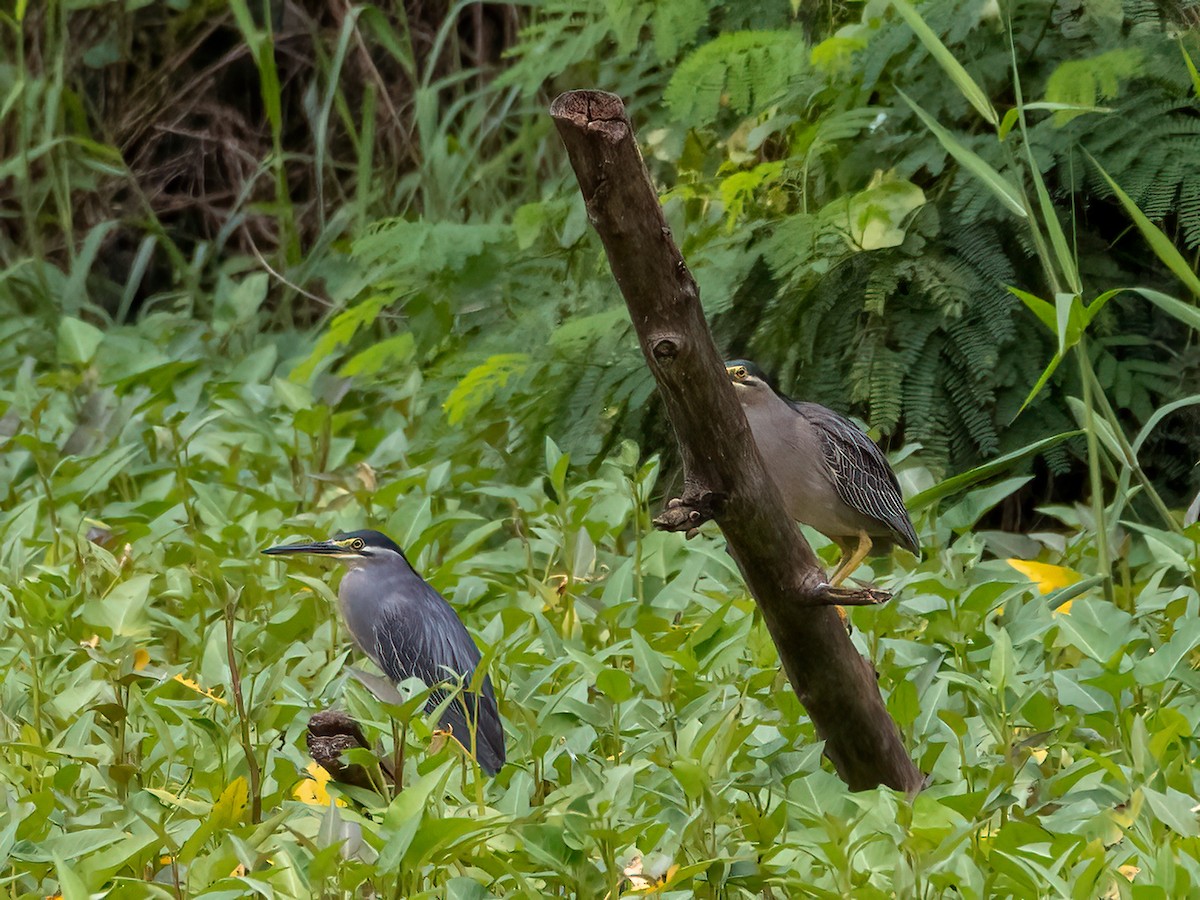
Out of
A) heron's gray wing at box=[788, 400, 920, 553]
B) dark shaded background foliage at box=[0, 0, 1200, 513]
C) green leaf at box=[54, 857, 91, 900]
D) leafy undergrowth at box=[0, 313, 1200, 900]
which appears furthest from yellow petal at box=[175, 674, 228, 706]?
dark shaded background foliage at box=[0, 0, 1200, 513]

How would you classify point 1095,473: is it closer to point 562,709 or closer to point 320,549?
point 562,709

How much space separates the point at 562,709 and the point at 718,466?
2.70 feet

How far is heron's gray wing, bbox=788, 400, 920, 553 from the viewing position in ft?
A: 13.6

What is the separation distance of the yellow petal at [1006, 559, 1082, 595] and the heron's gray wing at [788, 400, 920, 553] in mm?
369

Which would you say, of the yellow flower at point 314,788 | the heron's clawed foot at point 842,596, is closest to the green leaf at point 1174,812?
the heron's clawed foot at point 842,596

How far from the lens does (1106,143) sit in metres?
4.98

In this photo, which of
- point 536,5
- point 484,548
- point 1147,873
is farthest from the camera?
point 536,5

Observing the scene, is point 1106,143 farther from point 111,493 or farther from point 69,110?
point 69,110

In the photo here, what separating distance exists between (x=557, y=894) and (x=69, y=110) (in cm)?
737

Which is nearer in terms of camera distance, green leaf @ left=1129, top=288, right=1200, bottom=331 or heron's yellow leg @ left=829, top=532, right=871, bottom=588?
green leaf @ left=1129, top=288, right=1200, bottom=331

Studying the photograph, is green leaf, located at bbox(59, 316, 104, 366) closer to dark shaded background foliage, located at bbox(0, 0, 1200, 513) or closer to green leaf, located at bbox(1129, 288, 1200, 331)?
dark shaded background foliage, located at bbox(0, 0, 1200, 513)

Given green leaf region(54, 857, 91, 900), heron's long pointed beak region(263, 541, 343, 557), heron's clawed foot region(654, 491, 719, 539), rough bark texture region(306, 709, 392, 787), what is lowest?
heron's long pointed beak region(263, 541, 343, 557)

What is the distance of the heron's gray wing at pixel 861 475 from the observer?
4152 mm

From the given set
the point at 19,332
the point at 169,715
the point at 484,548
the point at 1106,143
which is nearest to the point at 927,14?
the point at 1106,143
